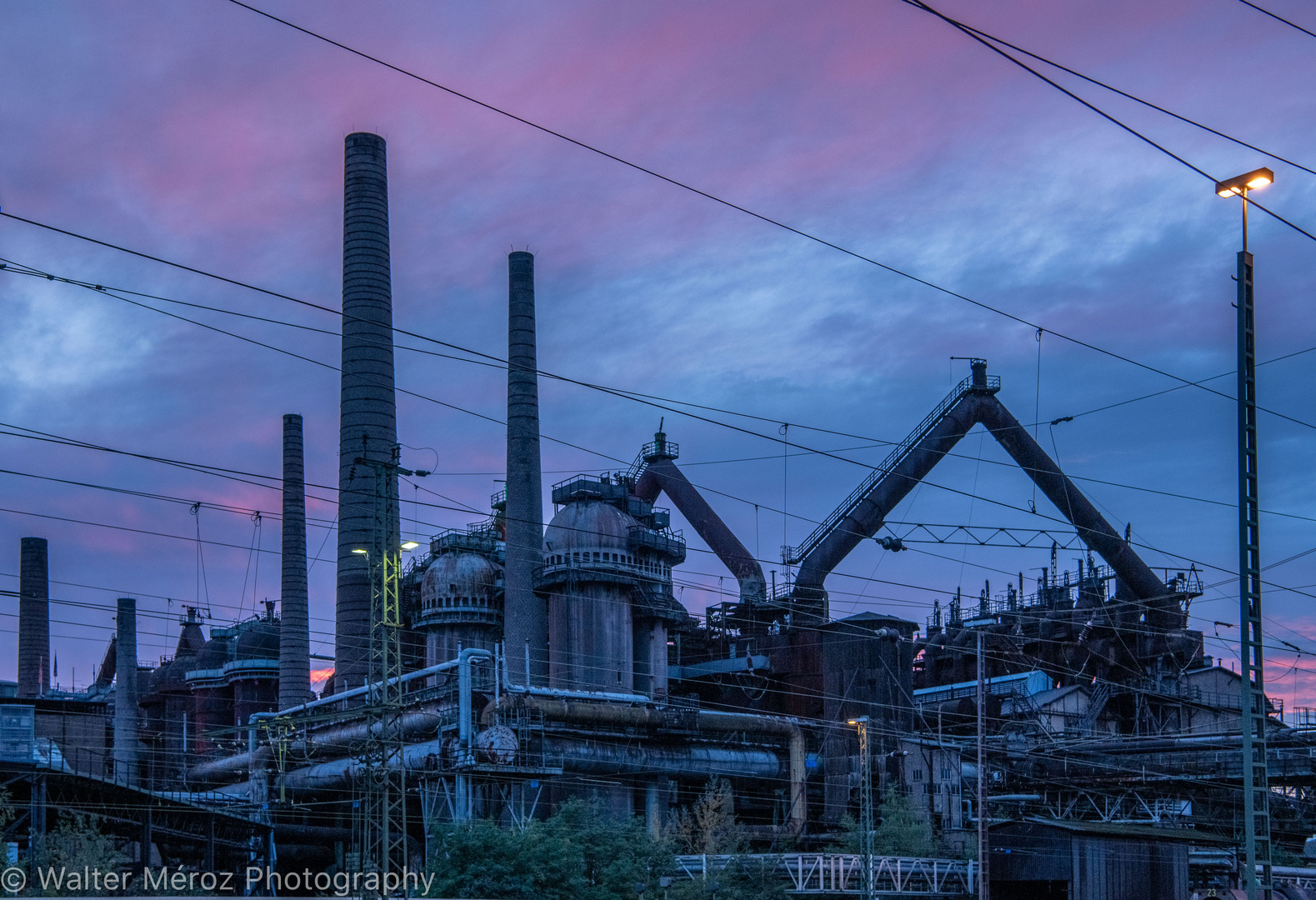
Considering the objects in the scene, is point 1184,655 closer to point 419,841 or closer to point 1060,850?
point 1060,850

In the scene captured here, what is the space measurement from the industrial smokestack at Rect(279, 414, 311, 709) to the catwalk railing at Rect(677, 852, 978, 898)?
71.2 feet

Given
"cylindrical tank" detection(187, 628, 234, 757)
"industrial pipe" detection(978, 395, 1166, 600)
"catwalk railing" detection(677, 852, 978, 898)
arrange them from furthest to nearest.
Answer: "cylindrical tank" detection(187, 628, 234, 757) < "industrial pipe" detection(978, 395, 1166, 600) < "catwalk railing" detection(677, 852, 978, 898)

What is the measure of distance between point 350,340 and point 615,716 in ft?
51.6

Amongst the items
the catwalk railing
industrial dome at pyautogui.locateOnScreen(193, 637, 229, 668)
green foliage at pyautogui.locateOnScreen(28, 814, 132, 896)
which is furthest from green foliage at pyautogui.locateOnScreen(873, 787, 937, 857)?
industrial dome at pyautogui.locateOnScreen(193, 637, 229, 668)

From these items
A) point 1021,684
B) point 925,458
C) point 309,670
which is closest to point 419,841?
point 309,670

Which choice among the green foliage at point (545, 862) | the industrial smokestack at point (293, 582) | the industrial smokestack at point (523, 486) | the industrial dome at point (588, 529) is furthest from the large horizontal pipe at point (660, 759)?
the industrial smokestack at point (293, 582)

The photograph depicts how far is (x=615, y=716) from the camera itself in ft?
123

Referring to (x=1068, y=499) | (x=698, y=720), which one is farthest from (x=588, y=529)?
(x=1068, y=499)

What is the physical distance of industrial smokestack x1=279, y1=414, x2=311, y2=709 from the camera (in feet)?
167

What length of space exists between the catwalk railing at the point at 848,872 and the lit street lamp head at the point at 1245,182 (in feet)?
71.6

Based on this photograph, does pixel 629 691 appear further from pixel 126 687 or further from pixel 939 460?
pixel 126 687

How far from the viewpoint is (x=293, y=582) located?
A: 51531 mm

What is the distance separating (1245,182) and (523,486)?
32.0 m

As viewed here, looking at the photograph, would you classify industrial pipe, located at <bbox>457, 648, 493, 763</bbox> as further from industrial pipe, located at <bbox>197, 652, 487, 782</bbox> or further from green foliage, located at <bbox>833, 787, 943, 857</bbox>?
green foliage, located at <bbox>833, 787, 943, 857</bbox>
